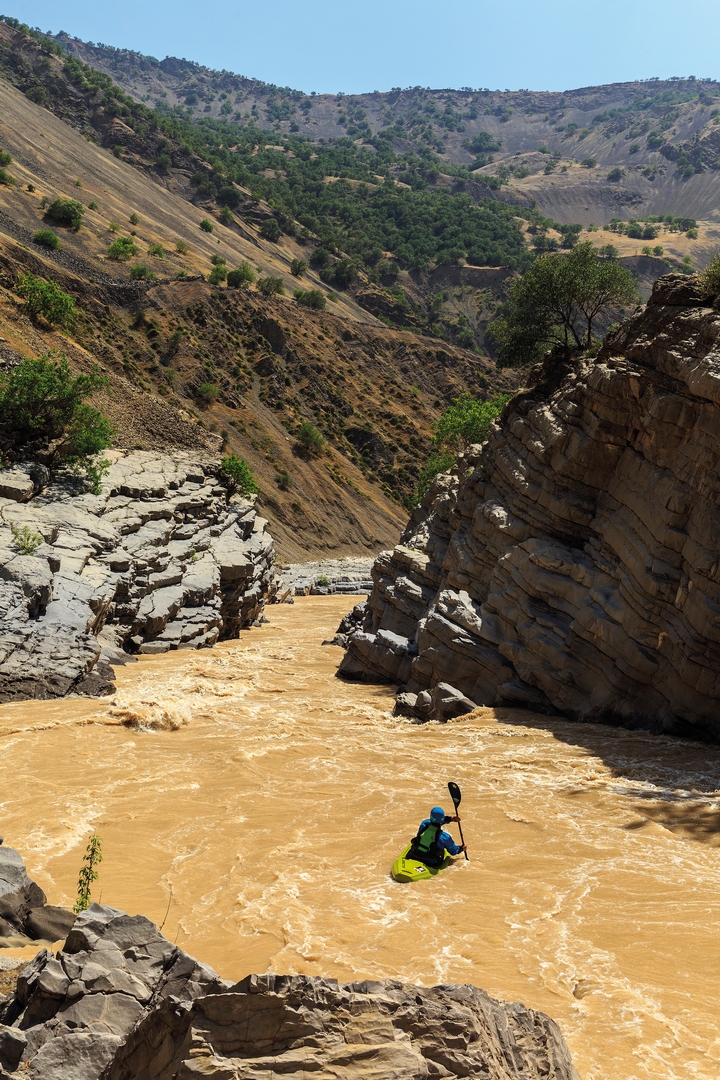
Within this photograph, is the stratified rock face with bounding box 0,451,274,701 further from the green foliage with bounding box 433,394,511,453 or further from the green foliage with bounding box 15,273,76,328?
the green foliage with bounding box 433,394,511,453

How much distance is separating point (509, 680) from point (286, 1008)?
51.0ft

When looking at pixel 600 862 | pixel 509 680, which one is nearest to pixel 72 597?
pixel 509 680

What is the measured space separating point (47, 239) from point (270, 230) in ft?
158

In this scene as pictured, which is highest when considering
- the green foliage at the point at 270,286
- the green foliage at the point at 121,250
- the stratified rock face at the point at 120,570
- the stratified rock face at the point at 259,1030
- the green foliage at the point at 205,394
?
the green foliage at the point at 270,286

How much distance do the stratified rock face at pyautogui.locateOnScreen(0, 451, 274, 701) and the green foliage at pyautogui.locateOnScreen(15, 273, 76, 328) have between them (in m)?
15.7

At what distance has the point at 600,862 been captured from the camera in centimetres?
1067

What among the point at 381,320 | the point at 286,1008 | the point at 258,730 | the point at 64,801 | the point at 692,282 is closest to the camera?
the point at 286,1008

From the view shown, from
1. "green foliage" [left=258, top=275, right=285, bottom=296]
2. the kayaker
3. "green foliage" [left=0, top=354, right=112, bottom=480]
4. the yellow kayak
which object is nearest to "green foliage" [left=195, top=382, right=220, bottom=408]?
"green foliage" [left=258, top=275, right=285, bottom=296]

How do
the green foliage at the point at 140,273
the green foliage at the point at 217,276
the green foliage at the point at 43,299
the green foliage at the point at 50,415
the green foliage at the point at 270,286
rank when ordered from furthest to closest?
the green foliage at the point at 270,286 < the green foliage at the point at 217,276 < the green foliage at the point at 140,273 < the green foliage at the point at 43,299 < the green foliage at the point at 50,415

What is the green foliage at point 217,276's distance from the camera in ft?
260

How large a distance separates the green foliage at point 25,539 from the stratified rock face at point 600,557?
9.93 m

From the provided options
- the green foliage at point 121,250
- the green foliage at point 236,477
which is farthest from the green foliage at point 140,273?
the green foliage at point 236,477

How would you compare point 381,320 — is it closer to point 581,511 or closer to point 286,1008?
point 581,511

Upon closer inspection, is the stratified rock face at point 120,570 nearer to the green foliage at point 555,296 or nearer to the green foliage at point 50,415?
the green foliage at point 50,415
